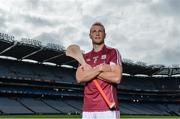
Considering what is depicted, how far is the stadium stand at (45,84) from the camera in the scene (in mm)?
→ 63688

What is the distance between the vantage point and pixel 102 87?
4844 mm

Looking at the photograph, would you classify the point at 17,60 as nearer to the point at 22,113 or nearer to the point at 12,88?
the point at 12,88

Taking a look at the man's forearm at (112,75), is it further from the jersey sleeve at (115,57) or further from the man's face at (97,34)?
the man's face at (97,34)

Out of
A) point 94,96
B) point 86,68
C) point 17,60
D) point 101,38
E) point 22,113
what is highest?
point 17,60

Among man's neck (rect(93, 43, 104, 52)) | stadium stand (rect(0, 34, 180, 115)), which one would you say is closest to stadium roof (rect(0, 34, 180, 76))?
stadium stand (rect(0, 34, 180, 115))

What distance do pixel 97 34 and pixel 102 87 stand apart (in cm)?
71

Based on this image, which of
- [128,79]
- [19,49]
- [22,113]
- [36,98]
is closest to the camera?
[22,113]

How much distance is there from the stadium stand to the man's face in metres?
50.7

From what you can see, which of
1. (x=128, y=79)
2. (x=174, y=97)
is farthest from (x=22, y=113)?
(x=174, y=97)

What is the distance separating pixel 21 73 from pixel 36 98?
5.90 metres

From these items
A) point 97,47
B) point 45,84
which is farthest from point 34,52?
point 97,47

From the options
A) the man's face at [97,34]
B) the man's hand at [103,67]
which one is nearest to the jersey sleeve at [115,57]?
the man's hand at [103,67]

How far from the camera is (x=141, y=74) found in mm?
101688

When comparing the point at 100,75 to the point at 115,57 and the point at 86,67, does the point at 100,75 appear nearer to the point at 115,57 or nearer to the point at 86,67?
the point at 86,67
